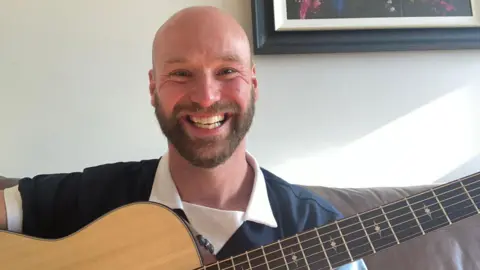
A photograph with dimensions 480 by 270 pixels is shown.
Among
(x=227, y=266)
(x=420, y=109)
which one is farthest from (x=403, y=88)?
(x=227, y=266)

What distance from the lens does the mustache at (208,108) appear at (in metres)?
0.97

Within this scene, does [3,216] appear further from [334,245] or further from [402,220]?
[402,220]

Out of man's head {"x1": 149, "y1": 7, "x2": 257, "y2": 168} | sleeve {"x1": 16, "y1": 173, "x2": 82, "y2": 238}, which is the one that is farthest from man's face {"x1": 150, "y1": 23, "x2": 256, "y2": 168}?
sleeve {"x1": 16, "y1": 173, "x2": 82, "y2": 238}

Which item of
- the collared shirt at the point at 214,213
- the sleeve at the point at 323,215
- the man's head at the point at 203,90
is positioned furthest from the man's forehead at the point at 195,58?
the sleeve at the point at 323,215

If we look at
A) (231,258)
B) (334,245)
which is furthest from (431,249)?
(231,258)

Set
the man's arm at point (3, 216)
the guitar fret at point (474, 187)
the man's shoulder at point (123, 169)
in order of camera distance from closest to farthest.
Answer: the guitar fret at point (474, 187)
the man's arm at point (3, 216)
the man's shoulder at point (123, 169)

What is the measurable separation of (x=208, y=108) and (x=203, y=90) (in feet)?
0.12

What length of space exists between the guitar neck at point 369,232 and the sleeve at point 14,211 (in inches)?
15.7

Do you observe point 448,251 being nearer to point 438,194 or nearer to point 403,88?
point 438,194

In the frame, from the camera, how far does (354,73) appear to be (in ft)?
4.76

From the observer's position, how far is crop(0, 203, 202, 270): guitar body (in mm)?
820

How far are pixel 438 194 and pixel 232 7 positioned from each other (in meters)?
0.86

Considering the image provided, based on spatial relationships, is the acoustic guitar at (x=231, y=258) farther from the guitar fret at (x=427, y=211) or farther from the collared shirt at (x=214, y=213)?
the collared shirt at (x=214, y=213)

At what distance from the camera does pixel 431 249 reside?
44.1 inches
